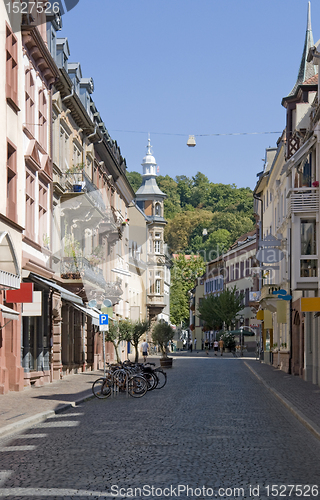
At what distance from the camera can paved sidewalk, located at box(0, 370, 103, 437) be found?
15117mm

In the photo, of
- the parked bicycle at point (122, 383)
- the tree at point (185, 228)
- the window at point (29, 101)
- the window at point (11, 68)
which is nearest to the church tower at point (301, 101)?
the window at point (29, 101)

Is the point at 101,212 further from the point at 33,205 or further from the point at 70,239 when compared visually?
the point at 33,205

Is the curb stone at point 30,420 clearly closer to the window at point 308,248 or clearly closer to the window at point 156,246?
the window at point 308,248

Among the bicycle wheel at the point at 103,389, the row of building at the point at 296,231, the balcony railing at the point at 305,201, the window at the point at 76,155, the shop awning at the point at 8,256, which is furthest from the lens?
the window at the point at 76,155

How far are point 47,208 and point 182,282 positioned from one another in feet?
299

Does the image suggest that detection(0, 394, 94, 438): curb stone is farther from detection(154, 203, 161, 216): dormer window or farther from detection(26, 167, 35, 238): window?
Answer: detection(154, 203, 161, 216): dormer window

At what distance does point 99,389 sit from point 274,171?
28.1 m

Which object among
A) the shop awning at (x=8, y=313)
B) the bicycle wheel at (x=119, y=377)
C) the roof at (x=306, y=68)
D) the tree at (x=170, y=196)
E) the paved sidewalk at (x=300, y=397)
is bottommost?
the paved sidewalk at (x=300, y=397)

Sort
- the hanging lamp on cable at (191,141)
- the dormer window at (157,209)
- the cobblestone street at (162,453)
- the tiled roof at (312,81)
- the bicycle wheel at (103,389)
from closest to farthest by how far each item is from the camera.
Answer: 1. the cobblestone street at (162,453)
2. the bicycle wheel at (103,389)
3. the hanging lamp on cable at (191,141)
4. the tiled roof at (312,81)
5. the dormer window at (157,209)

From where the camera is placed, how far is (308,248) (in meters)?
28.1

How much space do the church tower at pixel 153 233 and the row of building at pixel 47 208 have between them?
31.4m

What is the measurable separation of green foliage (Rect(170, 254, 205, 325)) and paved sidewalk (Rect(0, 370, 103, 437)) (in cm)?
8094

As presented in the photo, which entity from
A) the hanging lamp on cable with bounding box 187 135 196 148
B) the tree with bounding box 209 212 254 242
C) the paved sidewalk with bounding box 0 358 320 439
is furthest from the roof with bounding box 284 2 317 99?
the tree with bounding box 209 212 254 242

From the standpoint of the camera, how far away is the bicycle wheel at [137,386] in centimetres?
2252
